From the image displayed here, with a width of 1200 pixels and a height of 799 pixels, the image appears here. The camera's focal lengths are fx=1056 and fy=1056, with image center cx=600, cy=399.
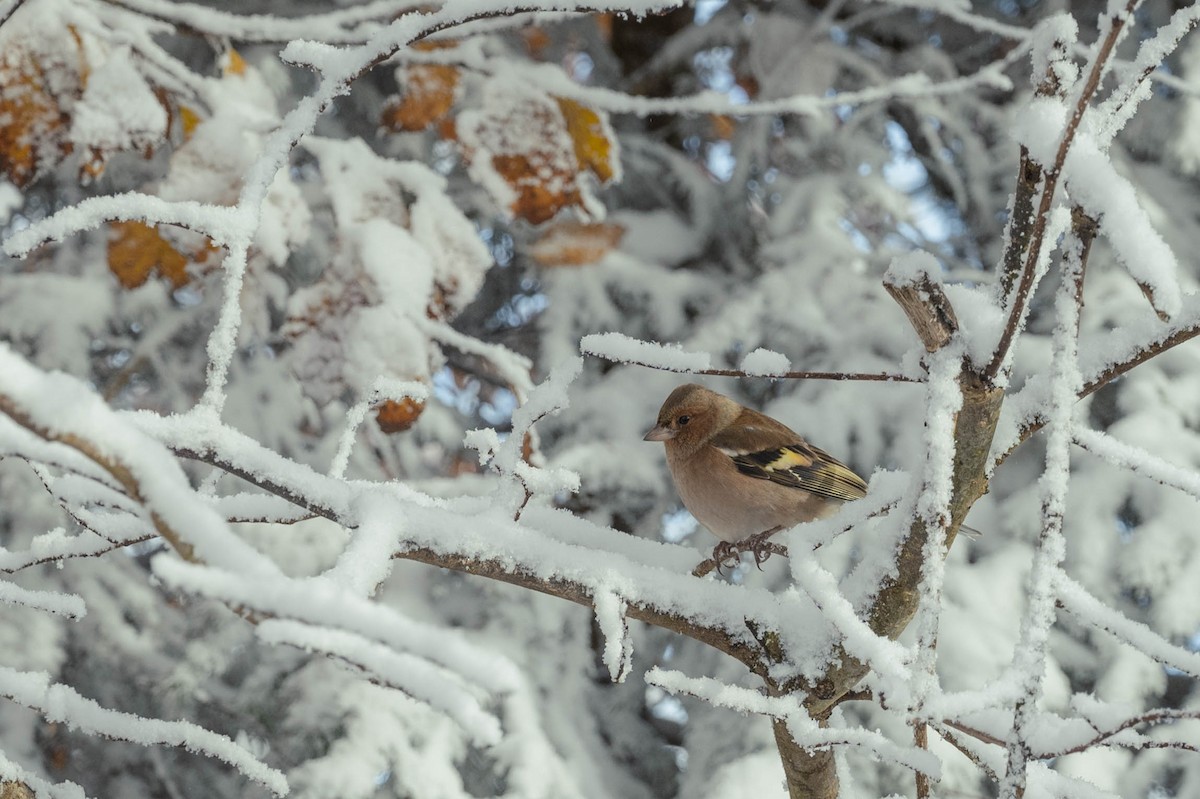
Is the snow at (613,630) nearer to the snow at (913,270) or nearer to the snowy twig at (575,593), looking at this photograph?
the snowy twig at (575,593)

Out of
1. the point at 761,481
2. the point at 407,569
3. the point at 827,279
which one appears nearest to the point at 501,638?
the point at 407,569

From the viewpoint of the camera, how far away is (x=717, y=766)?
303 centimetres

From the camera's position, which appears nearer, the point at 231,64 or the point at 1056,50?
the point at 1056,50

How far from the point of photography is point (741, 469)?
3035 millimetres

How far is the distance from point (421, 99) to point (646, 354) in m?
1.88

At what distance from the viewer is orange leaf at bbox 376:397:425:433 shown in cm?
256

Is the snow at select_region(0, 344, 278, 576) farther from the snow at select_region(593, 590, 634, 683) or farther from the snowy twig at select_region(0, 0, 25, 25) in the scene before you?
the snowy twig at select_region(0, 0, 25, 25)

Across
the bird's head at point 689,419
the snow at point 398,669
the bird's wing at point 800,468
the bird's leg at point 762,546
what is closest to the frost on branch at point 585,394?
the snow at point 398,669

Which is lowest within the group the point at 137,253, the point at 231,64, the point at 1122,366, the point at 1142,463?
the point at 1142,463

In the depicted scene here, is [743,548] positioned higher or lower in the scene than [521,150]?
lower

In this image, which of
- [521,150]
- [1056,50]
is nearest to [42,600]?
[1056,50]

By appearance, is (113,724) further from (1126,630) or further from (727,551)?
(1126,630)

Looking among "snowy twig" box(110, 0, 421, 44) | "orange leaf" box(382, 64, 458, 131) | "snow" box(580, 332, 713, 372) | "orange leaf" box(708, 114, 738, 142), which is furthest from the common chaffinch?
"orange leaf" box(708, 114, 738, 142)

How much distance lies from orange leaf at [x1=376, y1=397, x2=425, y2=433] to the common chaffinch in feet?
2.65
